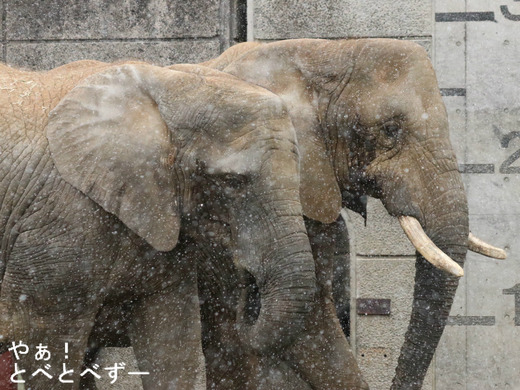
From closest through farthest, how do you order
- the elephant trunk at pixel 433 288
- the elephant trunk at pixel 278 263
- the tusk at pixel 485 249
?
1. the elephant trunk at pixel 278 263
2. the elephant trunk at pixel 433 288
3. the tusk at pixel 485 249

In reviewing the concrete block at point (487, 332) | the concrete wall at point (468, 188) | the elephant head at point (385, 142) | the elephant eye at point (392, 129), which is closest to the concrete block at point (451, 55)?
the concrete wall at point (468, 188)

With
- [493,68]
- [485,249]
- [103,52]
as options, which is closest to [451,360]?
[493,68]

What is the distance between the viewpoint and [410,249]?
8.23 meters

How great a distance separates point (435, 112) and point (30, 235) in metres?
2.14

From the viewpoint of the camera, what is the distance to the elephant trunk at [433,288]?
5906 mm

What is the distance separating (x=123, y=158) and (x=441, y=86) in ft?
12.1

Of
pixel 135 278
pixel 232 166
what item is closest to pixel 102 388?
pixel 135 278

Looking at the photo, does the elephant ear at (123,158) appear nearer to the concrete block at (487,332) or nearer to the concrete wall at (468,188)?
the concrete wall at (468,188)

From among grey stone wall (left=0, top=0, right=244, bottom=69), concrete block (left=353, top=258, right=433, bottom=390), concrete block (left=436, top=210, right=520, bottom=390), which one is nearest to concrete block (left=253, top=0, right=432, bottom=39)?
grey stone wall (left=0, top=0, right=244, bottom=69)

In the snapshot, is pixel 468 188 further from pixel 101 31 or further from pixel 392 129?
pixel 101 31

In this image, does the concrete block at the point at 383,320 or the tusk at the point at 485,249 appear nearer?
the tusk at the point at 485,249

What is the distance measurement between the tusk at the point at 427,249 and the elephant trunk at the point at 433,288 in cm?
5

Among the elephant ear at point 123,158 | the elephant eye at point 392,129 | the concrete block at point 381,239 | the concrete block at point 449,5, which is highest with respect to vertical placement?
the elephant ear at point 123,158

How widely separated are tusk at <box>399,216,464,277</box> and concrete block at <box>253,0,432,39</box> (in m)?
2.55
